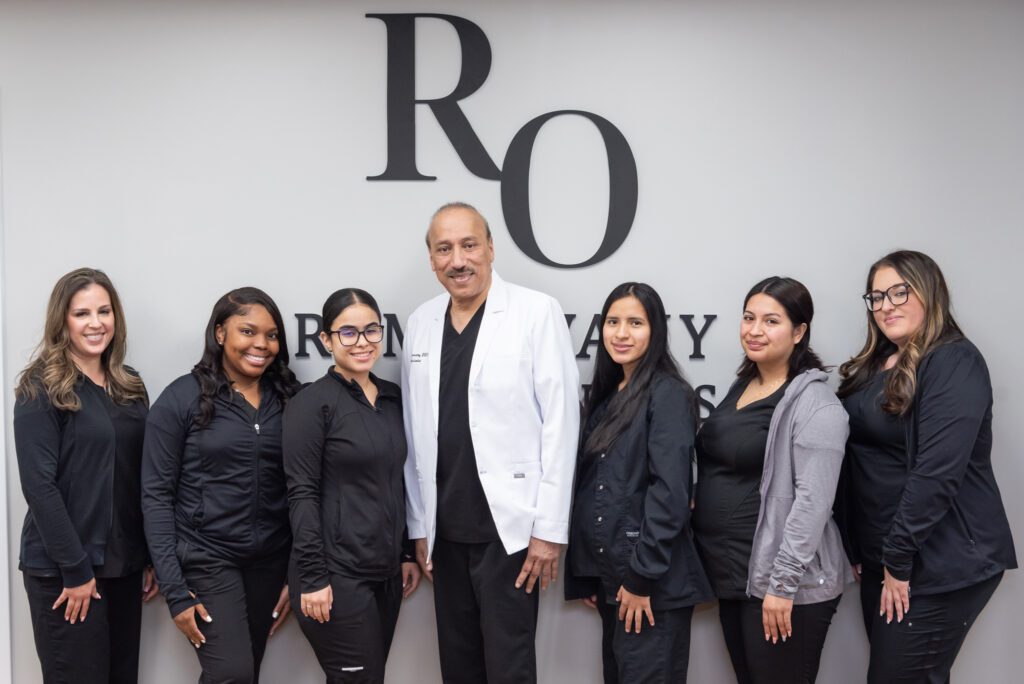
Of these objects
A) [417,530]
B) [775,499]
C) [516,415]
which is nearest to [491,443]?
[516,415]

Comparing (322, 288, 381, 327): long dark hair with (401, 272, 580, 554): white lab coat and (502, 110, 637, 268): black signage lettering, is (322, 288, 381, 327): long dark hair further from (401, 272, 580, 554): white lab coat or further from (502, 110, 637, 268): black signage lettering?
(502, 110, 637, 268): black signage lettering

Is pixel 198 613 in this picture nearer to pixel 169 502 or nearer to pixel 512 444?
pixel 169 502

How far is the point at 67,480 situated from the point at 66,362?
1.29 ft

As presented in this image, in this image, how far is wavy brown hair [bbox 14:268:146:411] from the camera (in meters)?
2.43

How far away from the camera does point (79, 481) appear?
2.46 metres

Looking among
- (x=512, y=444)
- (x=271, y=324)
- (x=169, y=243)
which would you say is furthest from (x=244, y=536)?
(x=169, y=243)

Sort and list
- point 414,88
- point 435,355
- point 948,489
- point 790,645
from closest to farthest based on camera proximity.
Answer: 1. point 948,489
2. point 790,645
3. point 435,355
4. point 414,88

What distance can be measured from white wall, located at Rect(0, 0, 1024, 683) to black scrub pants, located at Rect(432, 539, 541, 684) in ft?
1.21

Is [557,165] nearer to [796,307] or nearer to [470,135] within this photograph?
[470,135]

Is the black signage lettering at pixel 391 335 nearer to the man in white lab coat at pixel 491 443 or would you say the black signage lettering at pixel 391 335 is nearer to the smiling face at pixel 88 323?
the man in white lab coat at pixel 491 443

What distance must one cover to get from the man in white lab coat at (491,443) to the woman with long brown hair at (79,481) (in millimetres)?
1021

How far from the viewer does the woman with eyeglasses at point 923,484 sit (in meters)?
2.20

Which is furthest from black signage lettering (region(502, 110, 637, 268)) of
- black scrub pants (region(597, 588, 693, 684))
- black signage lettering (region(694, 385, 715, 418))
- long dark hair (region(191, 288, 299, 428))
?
black scrub pants (region(597, 588, 693, 684))

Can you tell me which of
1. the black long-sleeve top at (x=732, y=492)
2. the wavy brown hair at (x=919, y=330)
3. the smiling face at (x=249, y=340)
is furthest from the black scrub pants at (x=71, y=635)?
the wavy brown hair at (x=919, y=330)
